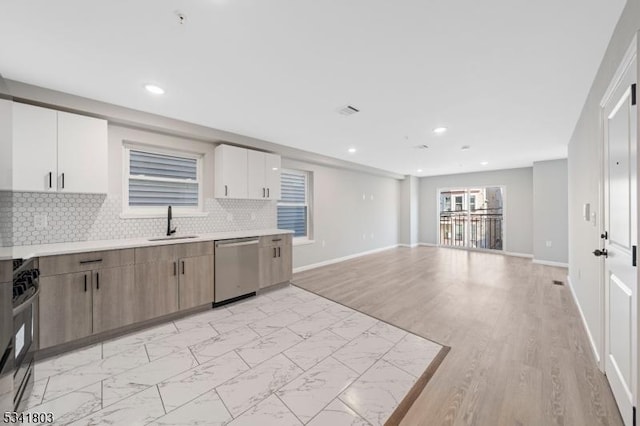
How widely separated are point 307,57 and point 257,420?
2596 millimetres

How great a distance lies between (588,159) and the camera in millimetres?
2475

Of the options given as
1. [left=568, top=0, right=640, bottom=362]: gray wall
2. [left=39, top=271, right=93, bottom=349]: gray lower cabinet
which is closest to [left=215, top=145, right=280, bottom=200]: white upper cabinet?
[left=39, top=271, right=93, bottom=349]: gray lower cabinet

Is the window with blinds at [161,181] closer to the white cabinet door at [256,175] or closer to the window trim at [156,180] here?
the window trim at [156,180]

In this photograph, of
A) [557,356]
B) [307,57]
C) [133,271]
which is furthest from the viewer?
[133,271]

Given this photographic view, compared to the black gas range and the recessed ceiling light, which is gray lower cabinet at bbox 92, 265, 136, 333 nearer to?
the black gas range

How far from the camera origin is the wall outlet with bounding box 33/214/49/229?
2463 millimetres

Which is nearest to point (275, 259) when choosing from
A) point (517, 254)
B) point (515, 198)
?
point (517, 254)

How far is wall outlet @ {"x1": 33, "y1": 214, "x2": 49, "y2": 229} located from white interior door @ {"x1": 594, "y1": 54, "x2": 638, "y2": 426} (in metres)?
4.70

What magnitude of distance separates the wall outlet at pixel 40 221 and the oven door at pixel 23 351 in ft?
3.50

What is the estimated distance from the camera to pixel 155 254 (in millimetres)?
2736

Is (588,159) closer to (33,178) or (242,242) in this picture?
(242,242)

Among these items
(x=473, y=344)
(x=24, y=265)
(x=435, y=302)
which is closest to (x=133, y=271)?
(x=24, y=265)

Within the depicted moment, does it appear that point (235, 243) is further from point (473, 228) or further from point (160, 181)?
point (473, 228)

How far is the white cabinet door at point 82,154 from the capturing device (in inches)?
95.9
